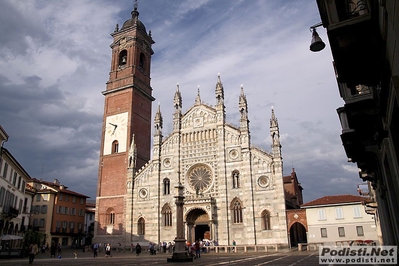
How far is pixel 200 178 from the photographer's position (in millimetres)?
41812

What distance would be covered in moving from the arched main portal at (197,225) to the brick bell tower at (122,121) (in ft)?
29.6

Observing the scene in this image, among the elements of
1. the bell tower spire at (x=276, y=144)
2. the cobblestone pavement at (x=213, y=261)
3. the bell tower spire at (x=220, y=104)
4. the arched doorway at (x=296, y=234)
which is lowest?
the cobblestone pavement at (x=213, y=261)

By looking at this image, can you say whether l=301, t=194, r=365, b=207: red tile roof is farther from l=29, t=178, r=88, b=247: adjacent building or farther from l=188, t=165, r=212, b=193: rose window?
l=29, t=178, r=88, b=247: adjacent building

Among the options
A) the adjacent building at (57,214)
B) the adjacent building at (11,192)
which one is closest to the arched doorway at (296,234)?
the adjacent building at (11,192)

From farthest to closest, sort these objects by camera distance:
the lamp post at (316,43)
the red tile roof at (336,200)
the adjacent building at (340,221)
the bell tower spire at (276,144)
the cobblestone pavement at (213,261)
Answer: the bell tower spire at (276,144) → the red tile roof at (336,200) → the adjacent building at (340,221) → the cobblestone pavement at (213,261) → the lamp post at (316,43)

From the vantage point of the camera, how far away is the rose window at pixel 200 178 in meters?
41.3

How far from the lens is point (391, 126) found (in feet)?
26.8

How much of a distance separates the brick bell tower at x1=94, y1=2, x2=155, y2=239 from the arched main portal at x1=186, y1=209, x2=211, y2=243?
9.01 metres

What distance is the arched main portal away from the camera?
40281 millimetres

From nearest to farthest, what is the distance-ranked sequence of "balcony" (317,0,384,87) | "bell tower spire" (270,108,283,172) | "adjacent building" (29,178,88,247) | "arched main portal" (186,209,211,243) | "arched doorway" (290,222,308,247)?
"balcony" (317,0,384,87)
"bell tower spire" (270,108,283,172)
"arched main portal" (186,209,211,243)
"arched doorway" (290,222,308,247)
"adjacent building" (29,178,88,247)

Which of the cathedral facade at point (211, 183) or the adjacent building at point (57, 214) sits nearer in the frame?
the cathedral facade at point (211, 183)

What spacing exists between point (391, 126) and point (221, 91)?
35186 mm

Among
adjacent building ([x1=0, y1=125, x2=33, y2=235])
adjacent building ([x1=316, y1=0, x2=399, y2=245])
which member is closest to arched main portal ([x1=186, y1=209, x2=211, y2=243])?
adjacent building ([x1=0, y1=125, x2=33, y2=235])

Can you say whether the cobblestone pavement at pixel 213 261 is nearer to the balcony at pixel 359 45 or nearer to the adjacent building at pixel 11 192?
the adjacent building at pixel 11 192
